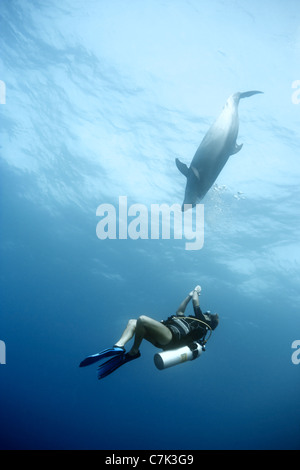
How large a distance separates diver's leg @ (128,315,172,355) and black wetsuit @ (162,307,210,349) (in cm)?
14

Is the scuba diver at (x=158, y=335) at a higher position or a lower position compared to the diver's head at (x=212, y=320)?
lower

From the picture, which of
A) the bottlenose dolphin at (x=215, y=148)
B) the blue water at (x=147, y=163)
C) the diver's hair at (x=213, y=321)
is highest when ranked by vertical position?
the blue water at (x=147, y=163)

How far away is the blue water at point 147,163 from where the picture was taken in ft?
36.0

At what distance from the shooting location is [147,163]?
17.2 metres

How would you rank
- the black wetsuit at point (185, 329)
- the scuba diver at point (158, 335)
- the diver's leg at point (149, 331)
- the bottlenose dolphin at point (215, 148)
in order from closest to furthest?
the bottlenose dolphin at point (215, 148)
the scuba diver at point (158, 335)
the diver's leg at point (149, 331)
the black wetsuit at point (185, 329)

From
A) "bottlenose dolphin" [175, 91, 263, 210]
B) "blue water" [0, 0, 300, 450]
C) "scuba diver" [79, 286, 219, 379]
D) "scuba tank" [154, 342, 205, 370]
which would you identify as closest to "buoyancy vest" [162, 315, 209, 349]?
"scuba diver" [79, 286, 219, 379]

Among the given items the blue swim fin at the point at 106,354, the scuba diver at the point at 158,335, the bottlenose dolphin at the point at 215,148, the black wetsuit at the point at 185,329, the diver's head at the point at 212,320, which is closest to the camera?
the bottlenose dolphin at the point at 215,148

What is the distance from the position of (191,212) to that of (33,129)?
1172 centimetres

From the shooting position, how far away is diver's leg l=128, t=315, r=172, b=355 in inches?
210

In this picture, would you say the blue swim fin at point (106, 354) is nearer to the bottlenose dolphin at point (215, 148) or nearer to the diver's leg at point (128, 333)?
the diver's leg at point (128, 333)

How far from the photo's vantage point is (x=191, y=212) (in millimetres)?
19688

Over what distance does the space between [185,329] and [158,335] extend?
0.59m

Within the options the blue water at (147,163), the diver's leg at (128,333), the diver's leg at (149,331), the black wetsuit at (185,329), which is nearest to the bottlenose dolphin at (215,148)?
the diver's leg at (149,331)

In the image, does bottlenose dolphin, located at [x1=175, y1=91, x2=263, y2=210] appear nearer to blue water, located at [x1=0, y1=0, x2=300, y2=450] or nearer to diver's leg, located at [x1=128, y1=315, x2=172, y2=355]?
diver's leg, located at [x1=128, y1=315, x2=172, y2=355]
